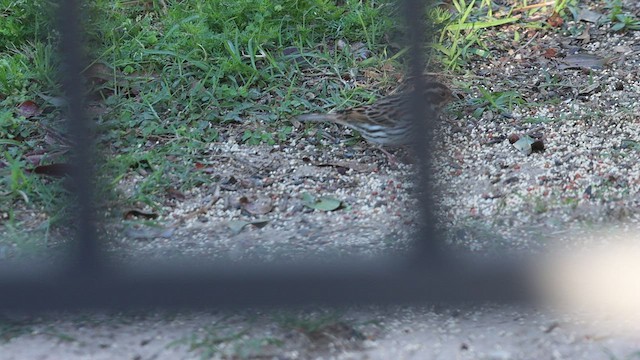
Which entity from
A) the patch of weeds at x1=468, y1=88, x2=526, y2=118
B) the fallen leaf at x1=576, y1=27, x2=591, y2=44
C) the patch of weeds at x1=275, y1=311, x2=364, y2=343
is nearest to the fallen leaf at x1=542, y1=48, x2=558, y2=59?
the fallen leaf at x1=576, y1=27, x2=591, y2=44

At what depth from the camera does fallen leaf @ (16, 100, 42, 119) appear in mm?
4414

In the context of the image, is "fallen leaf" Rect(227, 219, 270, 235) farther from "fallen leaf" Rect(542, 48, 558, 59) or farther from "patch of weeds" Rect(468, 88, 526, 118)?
"fallen leaf" Rect(542, 48, 558, 59)

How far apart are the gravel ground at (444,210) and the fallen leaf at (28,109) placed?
0.88 meters

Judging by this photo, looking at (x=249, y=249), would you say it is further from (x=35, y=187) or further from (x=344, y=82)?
(x=344, y=82)

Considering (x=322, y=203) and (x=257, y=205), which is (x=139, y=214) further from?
(x=322, y=203)

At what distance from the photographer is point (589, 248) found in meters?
2.55

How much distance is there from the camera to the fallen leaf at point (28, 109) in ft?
14.5

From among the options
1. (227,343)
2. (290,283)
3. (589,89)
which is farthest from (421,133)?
(589,89)

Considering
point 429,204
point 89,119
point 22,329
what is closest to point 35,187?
point 22,329

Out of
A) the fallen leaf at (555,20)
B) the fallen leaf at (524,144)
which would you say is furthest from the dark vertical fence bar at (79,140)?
the fallen leaf at (555,20)

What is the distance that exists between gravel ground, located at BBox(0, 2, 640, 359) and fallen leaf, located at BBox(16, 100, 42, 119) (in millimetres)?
878

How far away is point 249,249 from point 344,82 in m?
2.01

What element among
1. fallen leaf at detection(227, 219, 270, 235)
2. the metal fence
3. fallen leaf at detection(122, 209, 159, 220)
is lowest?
the metal fence

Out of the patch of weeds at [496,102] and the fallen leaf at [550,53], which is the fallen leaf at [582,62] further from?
the patch of weeds at [496,102]
